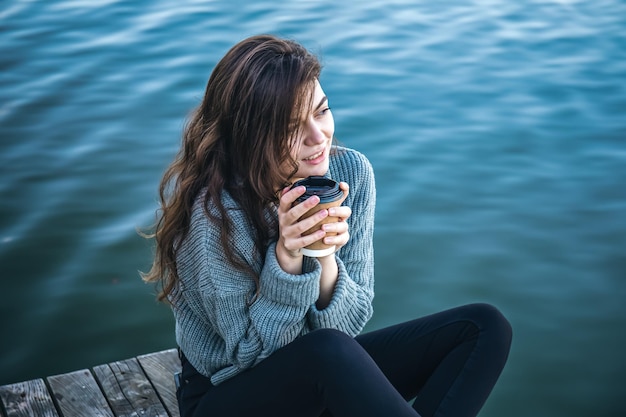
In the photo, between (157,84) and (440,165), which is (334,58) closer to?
(157,84)

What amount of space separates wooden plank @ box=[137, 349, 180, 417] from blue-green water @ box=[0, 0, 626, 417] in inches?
28.7

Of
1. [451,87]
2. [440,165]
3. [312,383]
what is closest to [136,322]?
[312,383]

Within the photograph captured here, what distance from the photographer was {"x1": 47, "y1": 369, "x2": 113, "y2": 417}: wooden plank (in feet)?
7.43

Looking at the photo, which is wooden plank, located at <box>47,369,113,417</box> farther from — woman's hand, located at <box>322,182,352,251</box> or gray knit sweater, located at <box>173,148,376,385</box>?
woman's hand, located at <box>322,182,352,251</box>

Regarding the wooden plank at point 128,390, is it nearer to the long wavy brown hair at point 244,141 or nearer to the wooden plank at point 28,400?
the wooden plank at point 28,400

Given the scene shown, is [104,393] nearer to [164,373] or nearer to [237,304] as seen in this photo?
[164,373]

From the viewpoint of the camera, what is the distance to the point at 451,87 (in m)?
5.43

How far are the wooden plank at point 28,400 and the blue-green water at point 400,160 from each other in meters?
0.71

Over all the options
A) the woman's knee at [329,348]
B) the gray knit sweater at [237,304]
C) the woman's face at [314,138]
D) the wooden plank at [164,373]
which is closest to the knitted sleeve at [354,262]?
the gray knit sweater at [237,304]

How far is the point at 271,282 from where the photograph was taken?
1.92m

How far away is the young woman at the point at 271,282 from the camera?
1.88 m

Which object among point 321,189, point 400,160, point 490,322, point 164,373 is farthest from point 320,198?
point 400,160

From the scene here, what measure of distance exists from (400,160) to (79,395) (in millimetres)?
2623

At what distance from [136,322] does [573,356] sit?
5.72 feet
